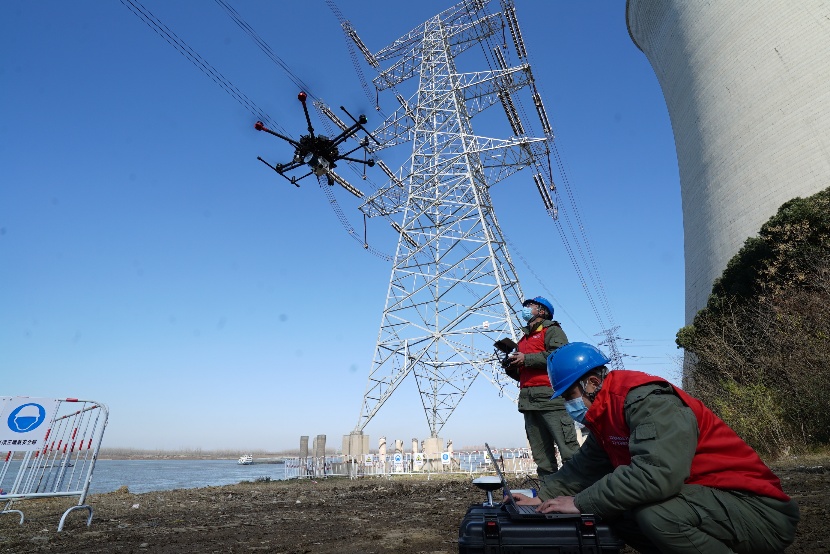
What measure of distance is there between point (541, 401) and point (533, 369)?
0.31 meters

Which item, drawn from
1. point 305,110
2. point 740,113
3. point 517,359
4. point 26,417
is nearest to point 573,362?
point 517,359

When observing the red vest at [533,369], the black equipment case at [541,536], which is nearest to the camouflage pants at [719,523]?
the black equipment case at [541,536]

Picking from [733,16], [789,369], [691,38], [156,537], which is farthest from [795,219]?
[156,537]

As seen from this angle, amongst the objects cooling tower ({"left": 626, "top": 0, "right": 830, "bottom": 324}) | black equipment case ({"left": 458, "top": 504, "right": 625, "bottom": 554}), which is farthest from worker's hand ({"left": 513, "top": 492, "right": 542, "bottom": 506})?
cooling tower ({"left": 626, "top": 0, "right": 830, "bottom": 324})

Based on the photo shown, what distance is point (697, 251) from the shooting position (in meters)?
18.4

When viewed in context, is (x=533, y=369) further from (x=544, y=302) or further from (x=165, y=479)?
(x=165, y=479)

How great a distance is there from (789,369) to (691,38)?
50.7 feet

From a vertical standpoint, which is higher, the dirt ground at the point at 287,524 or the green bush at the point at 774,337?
the green bush at the point at 774,337

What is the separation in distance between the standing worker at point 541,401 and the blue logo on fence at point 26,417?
226 inches

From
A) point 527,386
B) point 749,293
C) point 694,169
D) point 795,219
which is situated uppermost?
point 694,169

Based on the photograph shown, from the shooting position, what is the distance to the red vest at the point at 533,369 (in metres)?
4.41

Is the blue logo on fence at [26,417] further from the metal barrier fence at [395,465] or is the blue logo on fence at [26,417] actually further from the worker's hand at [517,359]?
the metal barrier fence at [395,465]

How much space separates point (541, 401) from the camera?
4359 mm

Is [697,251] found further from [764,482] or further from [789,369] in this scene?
[764,482]
